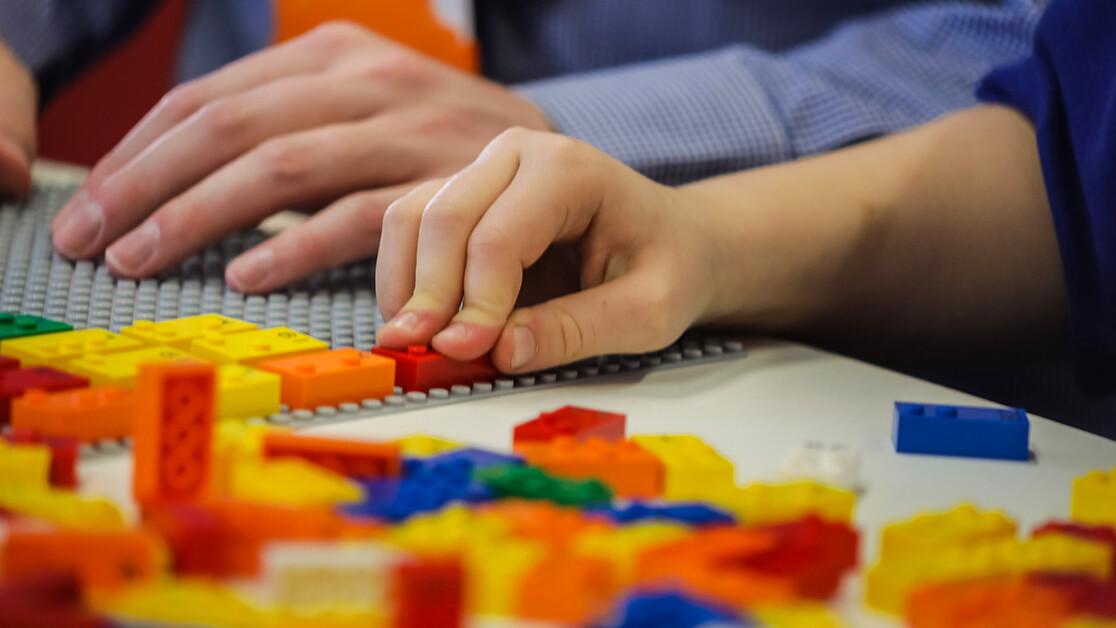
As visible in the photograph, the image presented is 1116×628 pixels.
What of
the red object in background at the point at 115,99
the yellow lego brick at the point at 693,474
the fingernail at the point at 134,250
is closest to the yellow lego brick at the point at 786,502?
the yellow lego brick at the point at 693,474

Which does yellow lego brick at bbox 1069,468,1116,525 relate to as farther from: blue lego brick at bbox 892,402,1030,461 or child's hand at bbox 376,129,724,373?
child's hand at bbox 376,129,724,373

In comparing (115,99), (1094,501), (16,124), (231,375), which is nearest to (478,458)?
(231,375)

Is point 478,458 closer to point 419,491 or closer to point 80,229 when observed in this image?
→ point 419,491

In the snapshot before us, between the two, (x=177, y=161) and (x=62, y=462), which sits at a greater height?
(x=177, y=161)

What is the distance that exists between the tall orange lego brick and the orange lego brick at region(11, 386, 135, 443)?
0.27 feet

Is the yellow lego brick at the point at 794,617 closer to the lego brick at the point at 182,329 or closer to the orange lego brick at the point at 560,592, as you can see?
the orange lego brick at the point at 560,592

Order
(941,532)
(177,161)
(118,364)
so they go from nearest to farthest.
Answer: (941,532) < (118,364) < (177,161)

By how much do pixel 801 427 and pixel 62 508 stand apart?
34 cm

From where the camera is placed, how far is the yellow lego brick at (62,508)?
1.07 ft

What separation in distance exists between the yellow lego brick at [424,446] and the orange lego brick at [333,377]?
70 mm

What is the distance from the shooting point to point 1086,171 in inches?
25.5

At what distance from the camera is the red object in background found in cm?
187

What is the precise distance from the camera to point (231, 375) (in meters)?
0.48

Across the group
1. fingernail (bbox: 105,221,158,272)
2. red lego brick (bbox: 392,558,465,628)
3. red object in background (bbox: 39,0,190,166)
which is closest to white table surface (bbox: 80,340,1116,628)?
red lego brick (bbox: 392,558,465,628)
